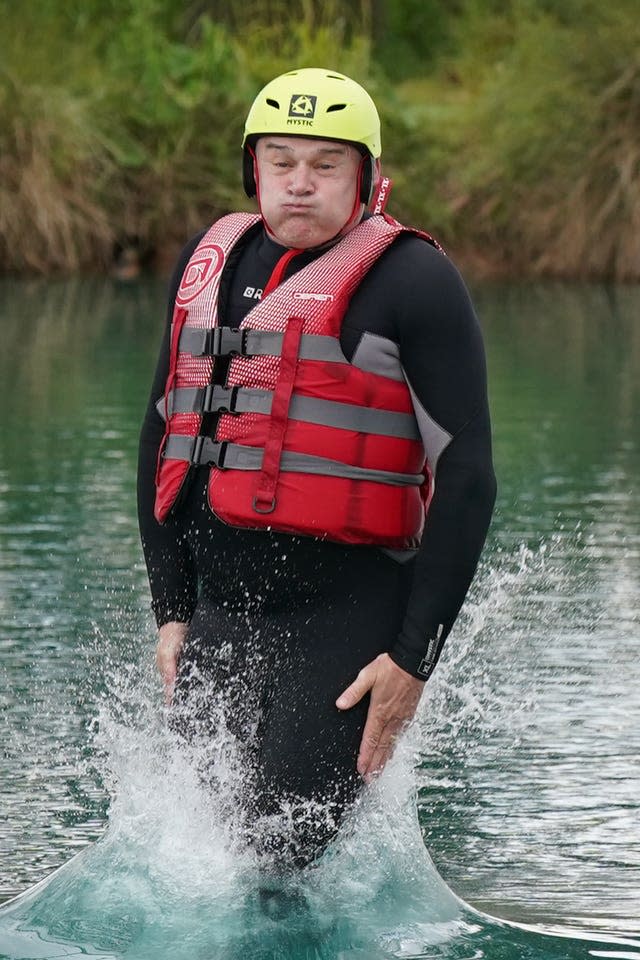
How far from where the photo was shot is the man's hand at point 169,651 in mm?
3850

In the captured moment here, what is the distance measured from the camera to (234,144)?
27.6m

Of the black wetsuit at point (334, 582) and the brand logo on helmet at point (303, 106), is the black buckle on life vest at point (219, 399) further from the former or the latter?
the brand logo on helmet at point (303, 106)

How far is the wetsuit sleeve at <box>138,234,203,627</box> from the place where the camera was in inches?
153

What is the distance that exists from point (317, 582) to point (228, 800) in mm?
430

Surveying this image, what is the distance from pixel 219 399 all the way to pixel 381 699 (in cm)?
62

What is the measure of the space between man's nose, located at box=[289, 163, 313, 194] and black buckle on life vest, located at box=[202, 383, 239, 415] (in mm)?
373

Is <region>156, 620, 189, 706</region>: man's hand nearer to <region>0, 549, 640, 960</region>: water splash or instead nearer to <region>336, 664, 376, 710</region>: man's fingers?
<region>0, 549, 640, 960</region>: water splash

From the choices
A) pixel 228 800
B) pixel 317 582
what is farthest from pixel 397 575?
pixel 228 800

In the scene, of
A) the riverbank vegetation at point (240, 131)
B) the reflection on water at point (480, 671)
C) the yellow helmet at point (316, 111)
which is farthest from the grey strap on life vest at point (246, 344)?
the riverbank vegetation at point (240, 131)

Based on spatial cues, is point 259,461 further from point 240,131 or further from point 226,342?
point 240,131

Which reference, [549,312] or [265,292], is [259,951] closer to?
[265,292]

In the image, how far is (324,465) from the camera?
3.57 metres

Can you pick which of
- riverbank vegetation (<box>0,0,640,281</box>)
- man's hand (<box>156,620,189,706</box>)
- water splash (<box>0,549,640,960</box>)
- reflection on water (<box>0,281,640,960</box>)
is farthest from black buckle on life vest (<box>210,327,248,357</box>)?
riverbank vegetation (<box>0,0,640,281</box>)

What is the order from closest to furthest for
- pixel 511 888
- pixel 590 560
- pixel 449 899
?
pixel 449 899
pixel 511 888
pixel 590 560
